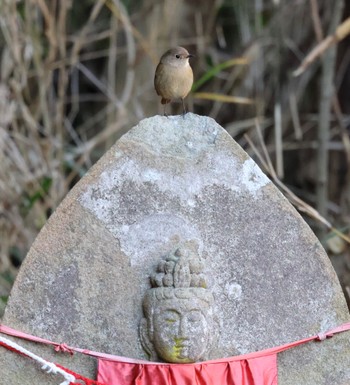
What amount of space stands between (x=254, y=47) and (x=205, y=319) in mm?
2547

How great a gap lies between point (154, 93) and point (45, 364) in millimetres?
2681

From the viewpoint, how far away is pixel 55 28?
4.08 meters

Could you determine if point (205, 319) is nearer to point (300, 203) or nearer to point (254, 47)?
point (300, 203)

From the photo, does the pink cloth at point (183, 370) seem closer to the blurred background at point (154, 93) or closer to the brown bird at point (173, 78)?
the brown bird at point (173, 78)

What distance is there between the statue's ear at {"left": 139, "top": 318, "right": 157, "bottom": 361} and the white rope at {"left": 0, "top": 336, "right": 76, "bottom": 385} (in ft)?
0.53

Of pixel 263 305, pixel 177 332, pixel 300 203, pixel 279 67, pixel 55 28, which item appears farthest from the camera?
pixel 279 67

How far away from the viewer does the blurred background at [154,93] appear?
3744 millimetres

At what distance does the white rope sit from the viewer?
1.95 m

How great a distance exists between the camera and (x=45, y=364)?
195 centimetres

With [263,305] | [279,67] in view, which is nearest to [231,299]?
[263,305]

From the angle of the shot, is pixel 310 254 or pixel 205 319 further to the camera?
pixel 310 254

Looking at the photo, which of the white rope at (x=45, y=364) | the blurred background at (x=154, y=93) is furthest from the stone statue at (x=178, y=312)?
the blurred background at (x=154, y=93)

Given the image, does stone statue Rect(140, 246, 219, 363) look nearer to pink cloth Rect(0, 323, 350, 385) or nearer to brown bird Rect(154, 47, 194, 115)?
pink cloth Rect(0, 323, 350, 385)

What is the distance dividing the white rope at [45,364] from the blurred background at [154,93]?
3.53 ft
